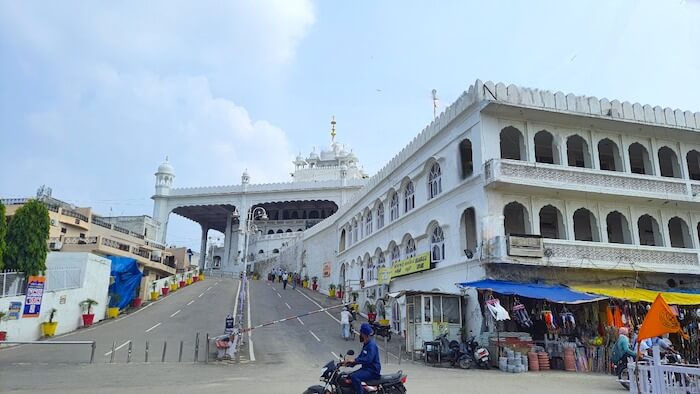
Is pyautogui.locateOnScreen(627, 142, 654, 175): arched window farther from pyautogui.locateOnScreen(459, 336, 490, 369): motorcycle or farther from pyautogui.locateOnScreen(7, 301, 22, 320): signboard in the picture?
pyautogui.locateOnScreen(7, 301, 22, 320): signboard

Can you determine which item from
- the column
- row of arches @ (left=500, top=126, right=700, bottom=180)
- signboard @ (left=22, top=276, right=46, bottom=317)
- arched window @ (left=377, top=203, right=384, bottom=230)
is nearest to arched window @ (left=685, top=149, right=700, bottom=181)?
row of arches @ (left=500, top=126, right=700, bottom=180)

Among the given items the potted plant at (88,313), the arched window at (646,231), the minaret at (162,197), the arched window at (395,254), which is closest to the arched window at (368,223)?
the arched window at (395,254)

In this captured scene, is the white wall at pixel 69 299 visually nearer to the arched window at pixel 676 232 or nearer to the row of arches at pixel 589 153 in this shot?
the row of arches at pixel 589 153

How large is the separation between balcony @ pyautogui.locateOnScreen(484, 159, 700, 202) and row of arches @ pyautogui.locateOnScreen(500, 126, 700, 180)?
619 mm

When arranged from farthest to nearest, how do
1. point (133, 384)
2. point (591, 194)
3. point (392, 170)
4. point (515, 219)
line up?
point (392, 170), point (515, 219), point (591, 194), point (133, 384)

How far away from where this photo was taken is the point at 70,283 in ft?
77.6

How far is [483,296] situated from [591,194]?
6135 millimetres

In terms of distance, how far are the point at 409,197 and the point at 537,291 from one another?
9779mm

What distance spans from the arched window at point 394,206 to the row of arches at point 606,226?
21.0 feet

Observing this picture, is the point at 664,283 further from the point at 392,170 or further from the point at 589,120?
the point at 392,170

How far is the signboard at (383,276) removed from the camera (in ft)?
81.0

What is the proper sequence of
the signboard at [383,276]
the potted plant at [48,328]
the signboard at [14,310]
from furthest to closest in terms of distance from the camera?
the signboard at [383,276] < the potted plant at [48,328] < the signboard at [14,310]

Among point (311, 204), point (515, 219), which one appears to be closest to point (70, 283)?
point (515, 219)

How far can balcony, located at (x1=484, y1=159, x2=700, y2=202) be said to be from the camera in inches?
685
